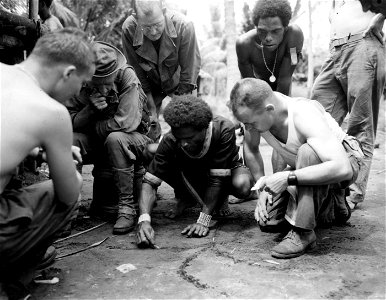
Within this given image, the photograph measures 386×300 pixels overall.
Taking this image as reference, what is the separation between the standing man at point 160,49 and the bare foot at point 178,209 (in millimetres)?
834

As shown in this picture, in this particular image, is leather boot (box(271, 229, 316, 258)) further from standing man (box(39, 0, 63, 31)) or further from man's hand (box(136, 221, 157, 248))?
standing man (box(39, 0, 63, 31))

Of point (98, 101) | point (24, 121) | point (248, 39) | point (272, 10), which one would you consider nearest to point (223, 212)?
point (98, 101)

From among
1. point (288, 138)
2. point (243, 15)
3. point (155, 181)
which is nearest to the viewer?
point (288, 138)

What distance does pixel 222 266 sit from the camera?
2.74m

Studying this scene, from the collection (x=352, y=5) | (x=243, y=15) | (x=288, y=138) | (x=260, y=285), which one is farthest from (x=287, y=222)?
(x=243, y=15)

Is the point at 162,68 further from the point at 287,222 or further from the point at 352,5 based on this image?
the point at 287,222

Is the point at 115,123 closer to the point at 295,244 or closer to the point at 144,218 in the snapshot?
the point at 144,218

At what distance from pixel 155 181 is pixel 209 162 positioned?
1.45 feet

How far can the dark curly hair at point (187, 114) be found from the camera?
3154mm

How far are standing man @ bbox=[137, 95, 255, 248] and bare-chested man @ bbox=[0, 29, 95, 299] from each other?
1.02 m

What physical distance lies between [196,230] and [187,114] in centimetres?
83

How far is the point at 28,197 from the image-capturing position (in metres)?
2.08

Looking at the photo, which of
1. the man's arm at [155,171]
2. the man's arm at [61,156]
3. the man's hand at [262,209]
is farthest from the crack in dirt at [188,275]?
the man's arm at [61,156]

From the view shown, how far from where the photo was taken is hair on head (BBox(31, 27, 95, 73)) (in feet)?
6.72
